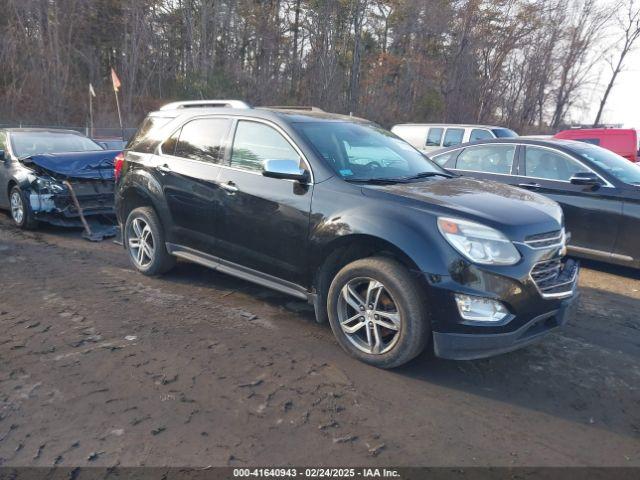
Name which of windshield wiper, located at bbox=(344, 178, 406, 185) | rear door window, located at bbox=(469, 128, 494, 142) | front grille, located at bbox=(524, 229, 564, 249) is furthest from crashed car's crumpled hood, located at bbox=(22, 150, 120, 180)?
rear door window, located at bbox=(469, 128, 494, 142)

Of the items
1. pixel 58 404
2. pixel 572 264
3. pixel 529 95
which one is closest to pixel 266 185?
pixel 58 404

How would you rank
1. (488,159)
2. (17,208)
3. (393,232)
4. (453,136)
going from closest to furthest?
(393,232)
(488,159)
(17,208)
(453,136)

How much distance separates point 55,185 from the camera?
7457 millimetres

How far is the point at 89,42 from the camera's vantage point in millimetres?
30422

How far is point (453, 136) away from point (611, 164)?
8827mm

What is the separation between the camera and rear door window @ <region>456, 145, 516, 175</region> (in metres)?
7.03

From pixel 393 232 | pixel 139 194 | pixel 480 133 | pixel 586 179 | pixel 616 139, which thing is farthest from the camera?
pixel 480 133

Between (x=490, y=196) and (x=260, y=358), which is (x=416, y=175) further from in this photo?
(x=260, y=358)

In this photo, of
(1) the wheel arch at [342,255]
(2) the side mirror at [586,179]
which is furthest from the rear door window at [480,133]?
(1) the wheel arch at [342,255]

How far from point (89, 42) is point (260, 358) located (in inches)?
1285

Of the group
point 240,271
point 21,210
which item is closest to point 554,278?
point 240,271

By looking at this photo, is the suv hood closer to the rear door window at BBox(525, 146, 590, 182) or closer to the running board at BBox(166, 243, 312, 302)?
the running board at BBox(166, 243, 312, 302)

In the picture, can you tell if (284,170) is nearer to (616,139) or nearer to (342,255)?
(342,255)

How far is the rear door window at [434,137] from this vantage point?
15.3 m
